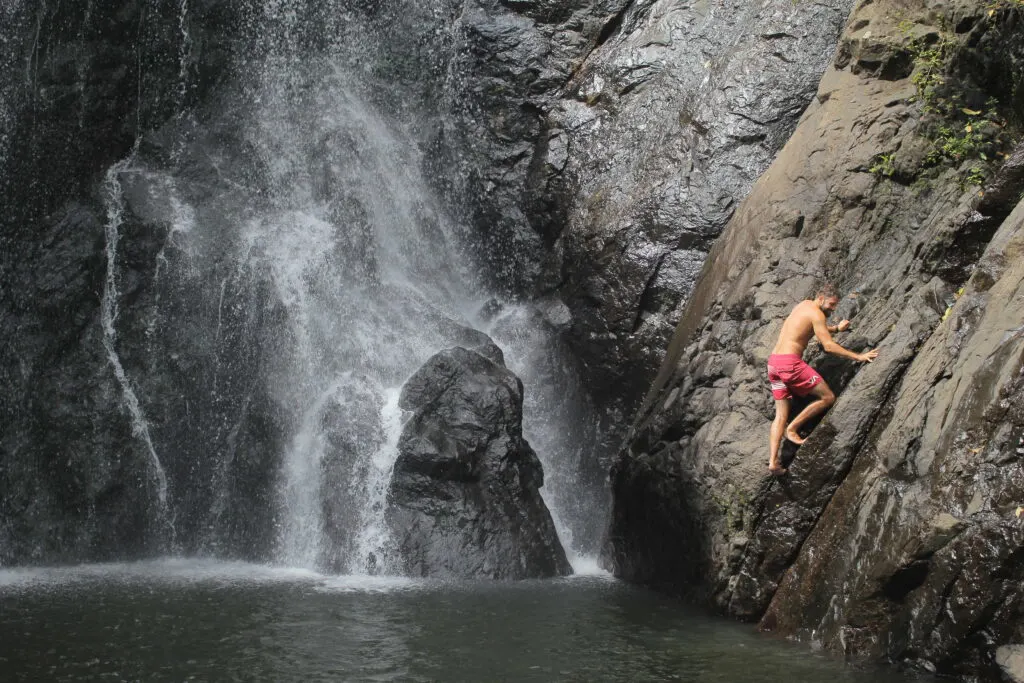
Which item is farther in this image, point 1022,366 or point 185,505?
point 185,505

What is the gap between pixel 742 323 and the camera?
410 inches

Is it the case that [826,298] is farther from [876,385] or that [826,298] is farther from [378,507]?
[378,507]

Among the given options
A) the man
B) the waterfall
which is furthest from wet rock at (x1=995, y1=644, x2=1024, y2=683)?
the waterfall

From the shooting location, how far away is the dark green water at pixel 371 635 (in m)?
7.33

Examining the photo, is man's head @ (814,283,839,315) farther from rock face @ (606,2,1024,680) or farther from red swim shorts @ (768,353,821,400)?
red swim shorts @ (768,353,821,400)

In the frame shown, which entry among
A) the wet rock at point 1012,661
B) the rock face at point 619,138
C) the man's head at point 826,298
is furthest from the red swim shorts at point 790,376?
the rock face at point 619,138

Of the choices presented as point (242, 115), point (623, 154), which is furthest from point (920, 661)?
point (242, 115)

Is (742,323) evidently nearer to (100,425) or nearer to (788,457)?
(788,457)

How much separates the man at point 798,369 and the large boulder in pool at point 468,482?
3791 millimetres

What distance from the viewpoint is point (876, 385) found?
8625mm

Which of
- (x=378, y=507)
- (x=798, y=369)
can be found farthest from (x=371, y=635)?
(x=798, y=369)

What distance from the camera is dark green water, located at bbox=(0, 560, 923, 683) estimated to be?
7.33m

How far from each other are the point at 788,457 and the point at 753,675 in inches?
101

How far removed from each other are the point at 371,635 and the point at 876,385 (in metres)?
4.99
